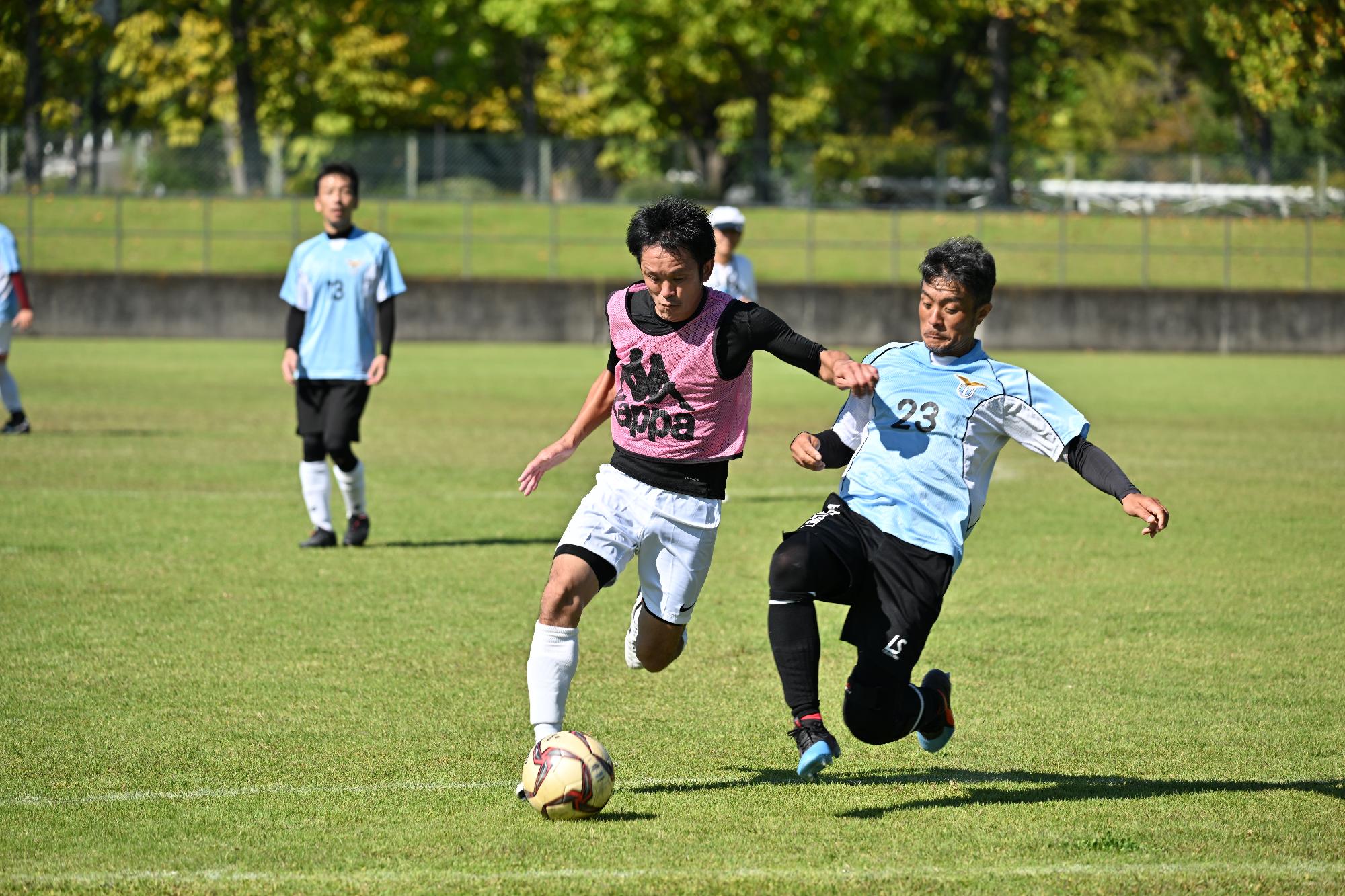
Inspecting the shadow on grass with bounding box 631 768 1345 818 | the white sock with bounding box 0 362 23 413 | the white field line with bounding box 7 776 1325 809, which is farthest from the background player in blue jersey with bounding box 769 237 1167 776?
the white sock with bounding box 0 362 23 413

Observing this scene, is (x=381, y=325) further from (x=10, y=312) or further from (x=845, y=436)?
(x=10, y=312)

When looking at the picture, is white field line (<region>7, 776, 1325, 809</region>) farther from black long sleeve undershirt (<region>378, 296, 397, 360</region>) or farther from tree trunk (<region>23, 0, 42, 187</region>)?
tree trunk (<region>23, 0, 42, 187</region>)

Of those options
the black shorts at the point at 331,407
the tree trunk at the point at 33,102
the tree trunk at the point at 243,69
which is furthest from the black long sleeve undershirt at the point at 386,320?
the tree trunk at the point at 243,69

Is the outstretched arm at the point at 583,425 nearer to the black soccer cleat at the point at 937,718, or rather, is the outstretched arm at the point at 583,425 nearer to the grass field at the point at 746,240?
the black soccer cleat at the point at 937,718

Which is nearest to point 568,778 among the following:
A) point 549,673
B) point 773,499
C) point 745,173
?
point 549,673

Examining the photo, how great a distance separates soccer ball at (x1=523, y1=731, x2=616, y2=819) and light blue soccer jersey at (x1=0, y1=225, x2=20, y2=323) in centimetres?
1191

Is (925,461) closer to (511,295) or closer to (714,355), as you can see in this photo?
(714,355)

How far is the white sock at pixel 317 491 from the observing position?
33.0 ft

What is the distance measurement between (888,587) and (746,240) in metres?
30.1

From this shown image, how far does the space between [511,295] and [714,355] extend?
82.2 feet

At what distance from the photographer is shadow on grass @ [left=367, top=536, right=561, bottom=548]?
1012 centimetres

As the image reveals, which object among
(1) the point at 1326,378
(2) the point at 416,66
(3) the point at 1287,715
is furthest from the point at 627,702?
(2) the point at 416,66

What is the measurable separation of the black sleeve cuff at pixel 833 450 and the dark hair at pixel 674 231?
0.70 metres

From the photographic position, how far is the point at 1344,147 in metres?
33.8
